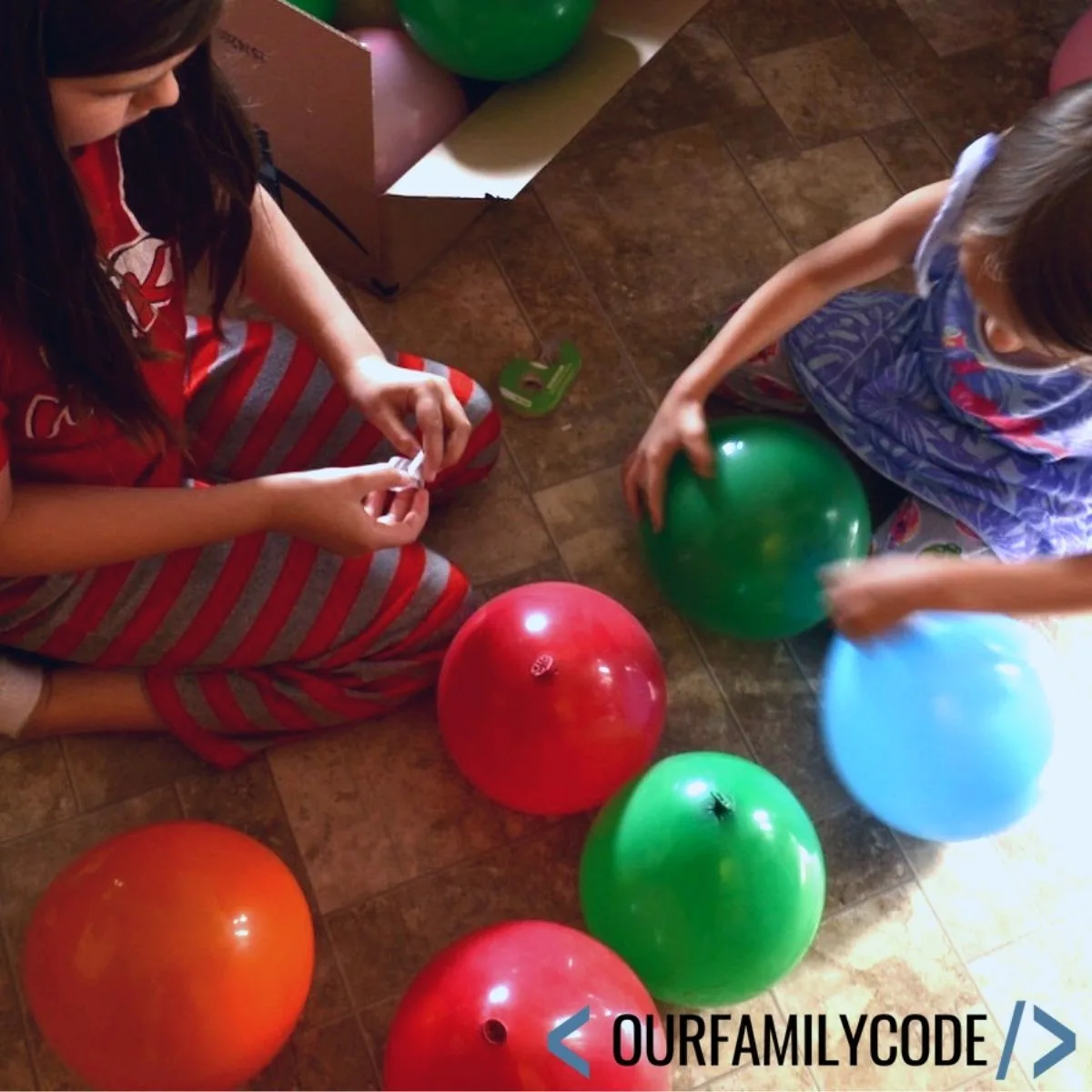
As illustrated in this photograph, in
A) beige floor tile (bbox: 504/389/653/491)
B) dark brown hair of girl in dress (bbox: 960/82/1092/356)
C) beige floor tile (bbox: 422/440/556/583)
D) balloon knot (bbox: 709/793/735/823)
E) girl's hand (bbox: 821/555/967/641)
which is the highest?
dark brown hair of girl in dress (bbox: 960/82/1092/356)

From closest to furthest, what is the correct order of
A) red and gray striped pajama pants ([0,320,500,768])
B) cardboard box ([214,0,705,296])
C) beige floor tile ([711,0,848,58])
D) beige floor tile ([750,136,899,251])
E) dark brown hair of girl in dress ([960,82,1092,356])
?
dark brown hair of girl in dress ([960,82,1092,356])
red and gray striped pajama pants ([0,320,500,768])
cardboard box ([214,0,705,296])
beige floor tile ([750,136,899,251])
beige floor tile ([711,0,848,58])

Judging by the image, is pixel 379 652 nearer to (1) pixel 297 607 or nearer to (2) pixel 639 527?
(1) pixel 297 607

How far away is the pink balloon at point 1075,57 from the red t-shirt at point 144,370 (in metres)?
1.05

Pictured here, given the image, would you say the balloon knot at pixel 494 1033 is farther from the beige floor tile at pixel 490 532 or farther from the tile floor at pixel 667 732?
the beige floor tile at pixel 490 532

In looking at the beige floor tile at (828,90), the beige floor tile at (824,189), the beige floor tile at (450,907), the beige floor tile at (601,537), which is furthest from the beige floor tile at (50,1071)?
the beige floor tile at (828,90)

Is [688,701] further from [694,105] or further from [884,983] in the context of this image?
[694,105]

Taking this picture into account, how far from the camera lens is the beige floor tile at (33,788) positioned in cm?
105

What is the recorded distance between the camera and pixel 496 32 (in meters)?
1.20

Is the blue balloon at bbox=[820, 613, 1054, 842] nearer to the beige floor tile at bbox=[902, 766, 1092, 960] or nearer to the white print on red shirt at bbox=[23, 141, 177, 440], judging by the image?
the beige floor tile at bbox=[902, 766, 1092, 960]

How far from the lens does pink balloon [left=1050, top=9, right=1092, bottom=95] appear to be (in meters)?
1.38

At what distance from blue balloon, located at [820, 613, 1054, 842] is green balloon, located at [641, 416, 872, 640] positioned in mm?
85

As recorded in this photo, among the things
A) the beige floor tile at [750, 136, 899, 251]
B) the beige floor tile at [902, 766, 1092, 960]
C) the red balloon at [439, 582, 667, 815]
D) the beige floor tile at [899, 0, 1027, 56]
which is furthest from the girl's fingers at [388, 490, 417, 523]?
the beige floor tile at [899, 0, 1027, 56]

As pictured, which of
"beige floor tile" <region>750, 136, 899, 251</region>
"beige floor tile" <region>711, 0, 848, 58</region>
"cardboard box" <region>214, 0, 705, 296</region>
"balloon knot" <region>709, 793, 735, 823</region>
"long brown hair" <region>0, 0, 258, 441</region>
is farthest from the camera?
"beige floor tile" <region>711, 0, 848, 58</region>

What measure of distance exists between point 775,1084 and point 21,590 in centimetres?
73
